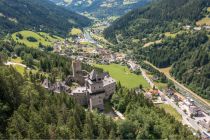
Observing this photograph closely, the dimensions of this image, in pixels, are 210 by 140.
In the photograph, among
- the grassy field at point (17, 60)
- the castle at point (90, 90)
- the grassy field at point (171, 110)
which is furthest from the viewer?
the grassy field at point (17, 60)

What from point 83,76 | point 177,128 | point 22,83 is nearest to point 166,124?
point 177,128

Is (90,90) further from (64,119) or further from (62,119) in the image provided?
(62,119)

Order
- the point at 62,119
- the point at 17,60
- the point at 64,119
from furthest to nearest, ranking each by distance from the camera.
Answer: the point at 17,60 → the point at 64,119 → the point at 62,119

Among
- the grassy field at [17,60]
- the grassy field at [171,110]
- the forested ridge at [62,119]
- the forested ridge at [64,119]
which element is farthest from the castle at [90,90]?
the grassy field at [171,110]

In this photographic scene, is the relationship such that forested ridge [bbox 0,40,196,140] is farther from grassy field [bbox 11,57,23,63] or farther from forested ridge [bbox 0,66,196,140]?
grassy field [bbox 11,57,23,63]

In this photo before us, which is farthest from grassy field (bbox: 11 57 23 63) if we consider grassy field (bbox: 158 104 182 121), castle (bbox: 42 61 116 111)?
grassy field (bbox: 158 104 182 121)

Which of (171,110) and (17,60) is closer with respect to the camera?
(17,60)

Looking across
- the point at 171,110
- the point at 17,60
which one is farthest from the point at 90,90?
the point at 171,110

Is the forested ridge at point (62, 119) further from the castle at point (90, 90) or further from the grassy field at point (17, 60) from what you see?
the grassy field at point (17, 60)

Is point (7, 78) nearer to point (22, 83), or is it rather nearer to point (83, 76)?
point (22, 83)

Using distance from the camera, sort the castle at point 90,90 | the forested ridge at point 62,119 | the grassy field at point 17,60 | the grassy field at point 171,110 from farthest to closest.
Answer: the grassy field at point 17,60
the grassy field at point 171,110
the castle at point 90,90
the forested ridge at point 62,119

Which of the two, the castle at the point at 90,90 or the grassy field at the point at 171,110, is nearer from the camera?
the castle at the point at 90,90
